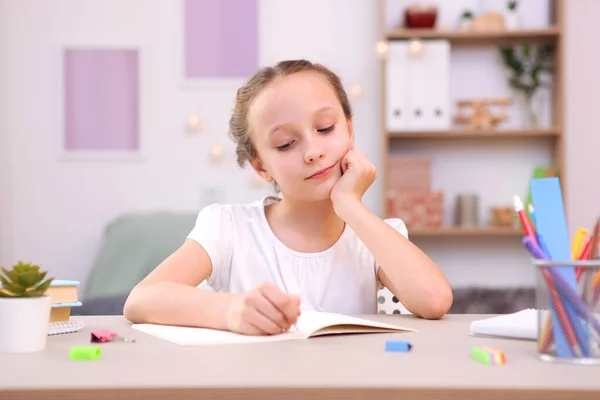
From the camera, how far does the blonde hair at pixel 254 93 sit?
153 cm

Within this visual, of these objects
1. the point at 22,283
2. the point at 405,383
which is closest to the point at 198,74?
the point at 22,283

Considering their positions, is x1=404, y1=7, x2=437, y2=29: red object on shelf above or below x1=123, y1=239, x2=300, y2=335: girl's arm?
above

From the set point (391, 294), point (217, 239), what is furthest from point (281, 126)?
point (391, 294)

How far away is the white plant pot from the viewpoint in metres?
0.83

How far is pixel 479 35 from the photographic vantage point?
3.88m

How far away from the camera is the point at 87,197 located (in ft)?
13.6

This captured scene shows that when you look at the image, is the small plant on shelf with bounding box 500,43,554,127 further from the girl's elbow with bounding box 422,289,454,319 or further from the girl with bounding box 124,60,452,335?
the girl's elbow with bounding box 422,289,454,319

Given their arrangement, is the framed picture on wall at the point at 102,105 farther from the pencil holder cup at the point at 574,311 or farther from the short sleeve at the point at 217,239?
the pencil holder cup at the point at 574,311

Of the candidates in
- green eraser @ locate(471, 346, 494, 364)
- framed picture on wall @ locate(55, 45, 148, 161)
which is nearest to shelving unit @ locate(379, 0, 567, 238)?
framed picture on wall @ locate(55, 45, 148, 161)

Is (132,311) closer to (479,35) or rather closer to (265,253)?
(265,253)

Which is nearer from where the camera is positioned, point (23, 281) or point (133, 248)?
point (23, 281)

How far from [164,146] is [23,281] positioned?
333 cm

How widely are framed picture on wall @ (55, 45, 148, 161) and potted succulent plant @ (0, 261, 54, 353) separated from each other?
3.32 metres

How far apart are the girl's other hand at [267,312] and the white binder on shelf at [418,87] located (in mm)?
3040
